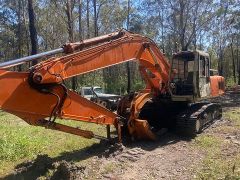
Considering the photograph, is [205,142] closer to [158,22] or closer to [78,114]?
[78,114]

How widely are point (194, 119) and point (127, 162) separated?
3.46 metres

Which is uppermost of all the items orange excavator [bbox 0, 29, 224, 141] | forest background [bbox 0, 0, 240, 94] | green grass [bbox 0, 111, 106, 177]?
forest background [bbox 0, 0, 240, 94]

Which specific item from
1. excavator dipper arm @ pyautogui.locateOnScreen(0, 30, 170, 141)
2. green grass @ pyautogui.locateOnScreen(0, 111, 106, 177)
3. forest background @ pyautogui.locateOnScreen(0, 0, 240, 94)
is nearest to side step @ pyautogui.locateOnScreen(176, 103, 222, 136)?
excavator dipper arm @ pyautogui.locateOnScreen(0, 30, 170, 141)

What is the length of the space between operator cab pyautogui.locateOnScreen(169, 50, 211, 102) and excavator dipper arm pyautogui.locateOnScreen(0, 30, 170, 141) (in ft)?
6.18

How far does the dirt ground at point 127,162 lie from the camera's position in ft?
31.4

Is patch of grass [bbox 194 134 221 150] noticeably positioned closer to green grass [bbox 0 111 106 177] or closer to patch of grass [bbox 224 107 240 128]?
patch of grass [bbox 224 107 240 128]

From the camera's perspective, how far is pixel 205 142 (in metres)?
12.7

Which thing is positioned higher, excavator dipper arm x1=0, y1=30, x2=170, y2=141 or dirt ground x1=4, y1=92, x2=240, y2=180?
excavator dipper arm x1=0, y1=30, x2=170, y2=141

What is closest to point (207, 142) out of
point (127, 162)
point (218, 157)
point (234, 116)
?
point (218, 157)

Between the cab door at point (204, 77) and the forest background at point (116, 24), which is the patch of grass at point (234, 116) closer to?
the cab door at point (204, 77)

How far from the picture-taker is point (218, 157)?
1092 cm

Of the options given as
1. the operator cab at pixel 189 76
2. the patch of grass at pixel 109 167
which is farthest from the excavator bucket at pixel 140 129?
the patch of grass at pixel 109 167

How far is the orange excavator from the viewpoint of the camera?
9.20m

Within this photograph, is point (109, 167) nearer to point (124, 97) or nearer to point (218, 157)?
point (218, 157)
